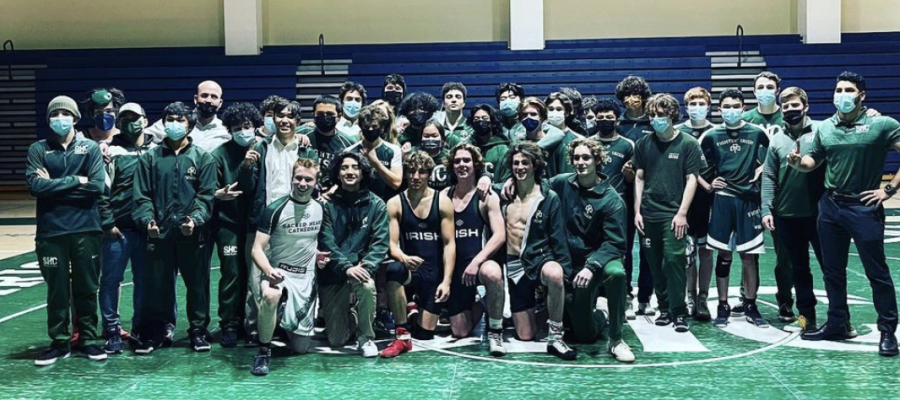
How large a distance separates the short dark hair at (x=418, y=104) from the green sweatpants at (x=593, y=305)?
198 centimetres

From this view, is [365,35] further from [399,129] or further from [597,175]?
[597,175]

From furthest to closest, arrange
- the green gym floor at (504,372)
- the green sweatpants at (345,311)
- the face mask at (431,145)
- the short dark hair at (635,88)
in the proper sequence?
the short dark hair at (635,88)
the face mask at (431,145)
the green sweatpants at (345,311)
the green gym floor at (504,372)

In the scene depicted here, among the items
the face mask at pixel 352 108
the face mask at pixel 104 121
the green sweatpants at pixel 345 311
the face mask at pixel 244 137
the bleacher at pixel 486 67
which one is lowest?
the green sweatpants at pixel 345 311

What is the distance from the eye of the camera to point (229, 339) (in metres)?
7.15

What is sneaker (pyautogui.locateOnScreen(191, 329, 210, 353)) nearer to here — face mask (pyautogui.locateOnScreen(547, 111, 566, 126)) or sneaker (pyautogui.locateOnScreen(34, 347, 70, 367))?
sneaker (pyautogui.locateOnScreen(34, 347, 70, 367))

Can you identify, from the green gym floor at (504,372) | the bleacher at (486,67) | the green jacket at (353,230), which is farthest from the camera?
the bleacher at (486,67)

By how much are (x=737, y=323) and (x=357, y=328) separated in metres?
3.05

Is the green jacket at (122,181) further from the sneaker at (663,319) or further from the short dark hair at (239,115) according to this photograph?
the sneaker at (663,319)

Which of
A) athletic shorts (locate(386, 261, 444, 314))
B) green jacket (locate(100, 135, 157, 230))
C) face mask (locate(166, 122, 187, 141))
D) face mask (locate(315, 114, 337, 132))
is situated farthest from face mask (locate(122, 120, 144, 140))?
athletic shorts (locate(386, 261, 444, 314))

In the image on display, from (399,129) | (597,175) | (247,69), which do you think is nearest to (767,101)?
(597,175)

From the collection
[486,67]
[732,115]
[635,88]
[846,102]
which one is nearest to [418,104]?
[635,88]

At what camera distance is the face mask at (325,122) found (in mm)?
7340

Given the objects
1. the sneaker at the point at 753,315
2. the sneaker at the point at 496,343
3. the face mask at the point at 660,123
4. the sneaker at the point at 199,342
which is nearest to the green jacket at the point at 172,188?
the sneaker at the point at 199,342

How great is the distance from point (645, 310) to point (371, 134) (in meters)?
2.76
